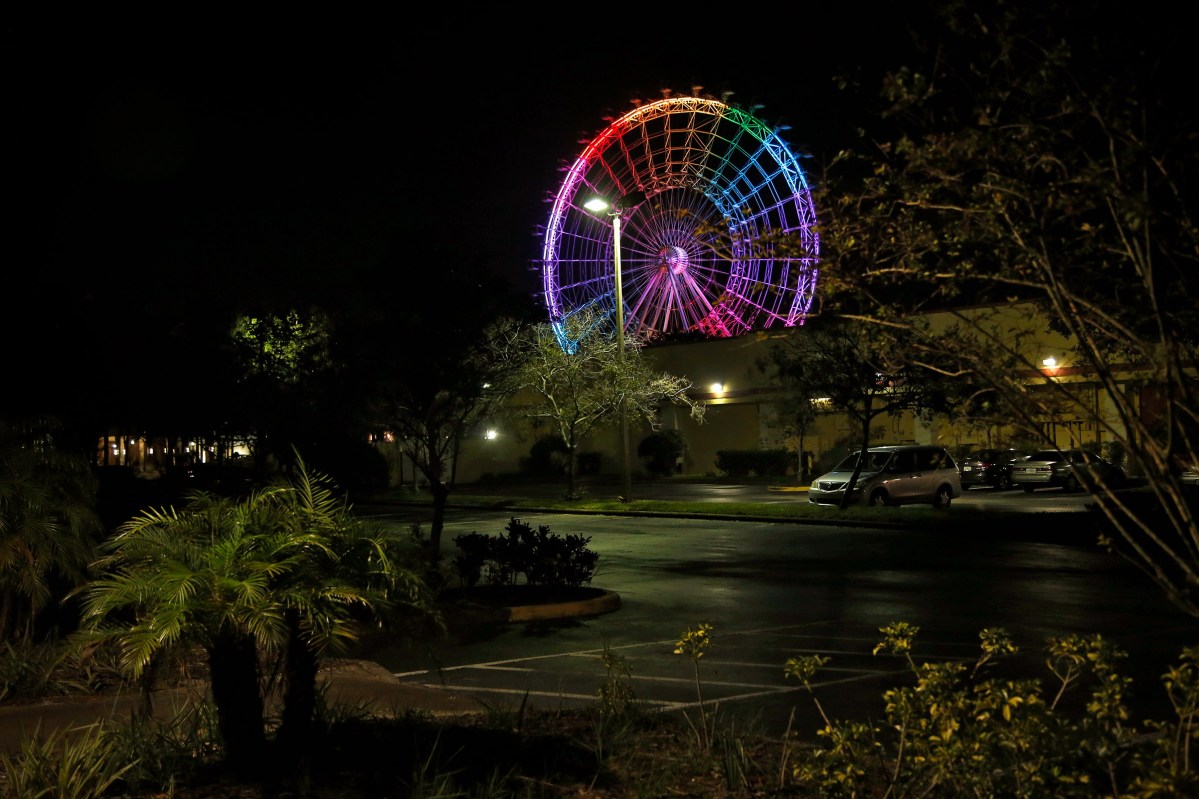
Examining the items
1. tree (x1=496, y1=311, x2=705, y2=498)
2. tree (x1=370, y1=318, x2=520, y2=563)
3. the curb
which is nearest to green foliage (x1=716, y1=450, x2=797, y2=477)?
tree (x1=496, y1=311, x2=705, y2=498)

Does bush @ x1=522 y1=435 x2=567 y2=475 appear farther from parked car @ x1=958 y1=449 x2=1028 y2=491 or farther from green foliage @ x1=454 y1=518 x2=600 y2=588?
green foliage @ x1=454 y1=518 x2=600 y2=588

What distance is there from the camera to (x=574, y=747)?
22.0 ft

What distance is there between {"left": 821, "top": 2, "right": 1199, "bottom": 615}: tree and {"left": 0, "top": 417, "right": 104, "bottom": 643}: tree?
703cm

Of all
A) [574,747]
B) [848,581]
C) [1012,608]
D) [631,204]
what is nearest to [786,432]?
[631,204]

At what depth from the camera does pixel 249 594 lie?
576 centimetres

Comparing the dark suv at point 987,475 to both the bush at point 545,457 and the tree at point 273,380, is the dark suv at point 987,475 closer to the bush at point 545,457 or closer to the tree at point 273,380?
the bush at point 545,457

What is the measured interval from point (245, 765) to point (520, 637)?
21.9 feet

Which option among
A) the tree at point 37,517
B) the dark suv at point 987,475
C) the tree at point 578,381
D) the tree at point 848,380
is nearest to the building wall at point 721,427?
the dark suv at point 987,475

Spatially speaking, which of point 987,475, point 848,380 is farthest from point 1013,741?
point 987,475

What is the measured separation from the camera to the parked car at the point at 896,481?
30.5 metres

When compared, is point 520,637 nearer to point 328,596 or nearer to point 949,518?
point 328,596

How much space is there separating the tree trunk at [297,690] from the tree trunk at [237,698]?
0.19 m

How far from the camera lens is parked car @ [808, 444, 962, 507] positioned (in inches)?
1200

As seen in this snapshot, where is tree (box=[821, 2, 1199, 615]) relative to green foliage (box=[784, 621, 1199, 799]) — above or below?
above
